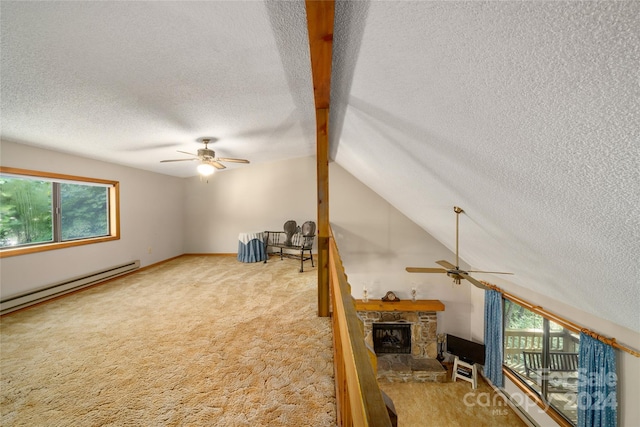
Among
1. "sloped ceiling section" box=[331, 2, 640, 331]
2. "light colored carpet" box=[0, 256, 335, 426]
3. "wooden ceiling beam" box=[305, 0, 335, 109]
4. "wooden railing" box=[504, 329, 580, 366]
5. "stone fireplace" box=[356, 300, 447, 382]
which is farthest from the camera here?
"stone fireplace" box=[356, 300, 447, 382]

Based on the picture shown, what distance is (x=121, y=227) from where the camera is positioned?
4328 mm

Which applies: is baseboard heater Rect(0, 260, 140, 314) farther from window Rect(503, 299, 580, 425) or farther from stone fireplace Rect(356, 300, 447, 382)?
window Rect(503, 299, 580, 425)

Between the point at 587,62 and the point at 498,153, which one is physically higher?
the point at 587,62

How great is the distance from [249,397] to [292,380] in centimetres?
31

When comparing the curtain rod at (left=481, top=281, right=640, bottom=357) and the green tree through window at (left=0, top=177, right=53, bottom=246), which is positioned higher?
the green tree through window at (left=0, top=177, right=53, bottom=246)

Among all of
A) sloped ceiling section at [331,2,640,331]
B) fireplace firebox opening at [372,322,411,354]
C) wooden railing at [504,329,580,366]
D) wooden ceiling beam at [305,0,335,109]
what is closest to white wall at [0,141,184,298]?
wooden ceiling beam at [305,0,335,109]

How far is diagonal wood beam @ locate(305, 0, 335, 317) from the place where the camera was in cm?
99

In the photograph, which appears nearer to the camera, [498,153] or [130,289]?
[498,153]

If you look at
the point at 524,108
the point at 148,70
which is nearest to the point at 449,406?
the point at 524,108

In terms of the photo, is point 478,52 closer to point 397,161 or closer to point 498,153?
point 498,153

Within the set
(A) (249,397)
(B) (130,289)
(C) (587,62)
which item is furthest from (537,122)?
(B) (130,289)

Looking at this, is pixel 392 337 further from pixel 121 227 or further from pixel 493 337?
pixel 121 227

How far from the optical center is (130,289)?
3609 millimetres

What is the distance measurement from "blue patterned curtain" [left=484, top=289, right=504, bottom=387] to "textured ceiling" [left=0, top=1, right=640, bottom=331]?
227 cm
